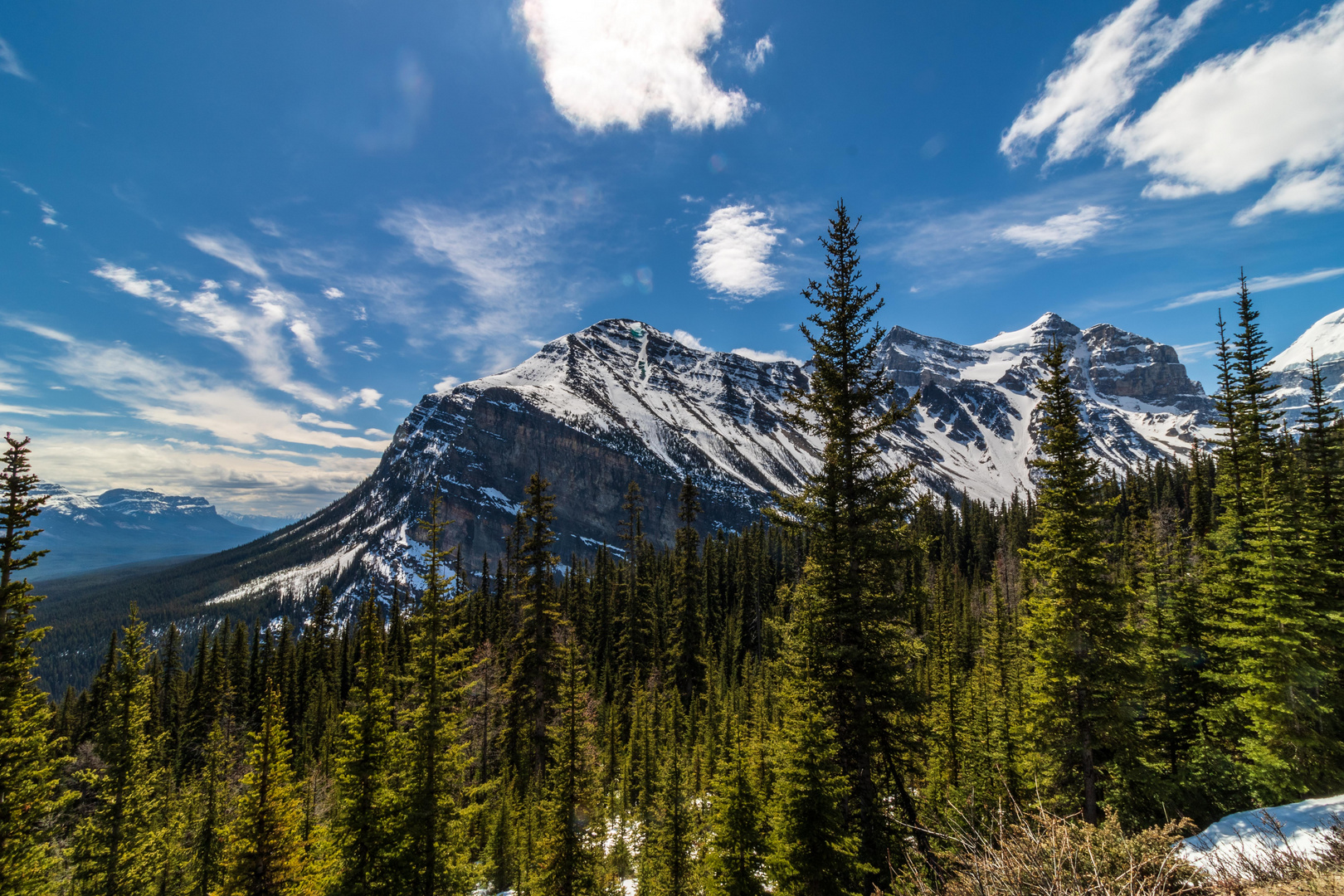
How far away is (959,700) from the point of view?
29.0m

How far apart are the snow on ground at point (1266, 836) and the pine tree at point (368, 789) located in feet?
63.5

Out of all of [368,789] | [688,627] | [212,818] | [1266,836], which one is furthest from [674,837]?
[688,627]

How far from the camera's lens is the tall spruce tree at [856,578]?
1231 centimetres

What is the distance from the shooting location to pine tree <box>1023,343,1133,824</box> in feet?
53.7

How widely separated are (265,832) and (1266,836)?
Result: 2467 centimetres

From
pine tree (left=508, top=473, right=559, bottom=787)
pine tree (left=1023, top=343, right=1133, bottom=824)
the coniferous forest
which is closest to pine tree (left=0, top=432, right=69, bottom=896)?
the coniferous forest

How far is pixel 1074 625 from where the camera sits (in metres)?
16.8

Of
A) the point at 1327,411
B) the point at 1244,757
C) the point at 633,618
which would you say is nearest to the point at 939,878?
the point at 1244,757

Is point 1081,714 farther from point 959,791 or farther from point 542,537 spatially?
point 542,537

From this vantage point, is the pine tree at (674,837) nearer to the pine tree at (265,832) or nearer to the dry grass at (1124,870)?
the pine tree at (265,832)

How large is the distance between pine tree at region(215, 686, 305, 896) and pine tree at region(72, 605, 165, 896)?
8.09 meters

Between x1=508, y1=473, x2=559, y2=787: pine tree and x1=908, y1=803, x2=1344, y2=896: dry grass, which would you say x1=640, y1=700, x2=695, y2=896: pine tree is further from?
Result: x1=908, y1=803, x2=1344, y2=896: dry grass

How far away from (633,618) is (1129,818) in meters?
42.4

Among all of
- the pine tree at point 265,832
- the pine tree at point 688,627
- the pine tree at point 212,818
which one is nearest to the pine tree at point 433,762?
the pine tree at point 265,832
